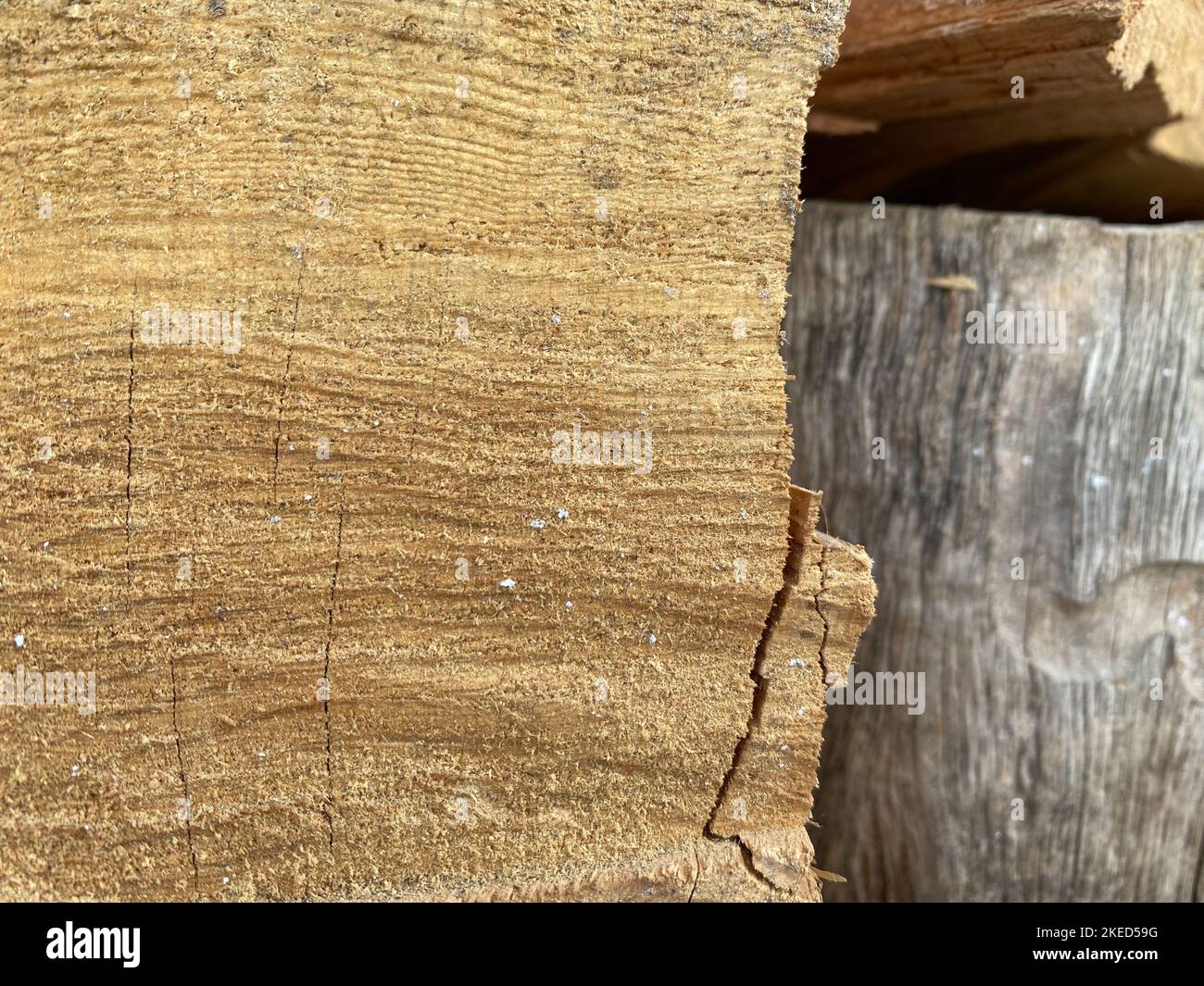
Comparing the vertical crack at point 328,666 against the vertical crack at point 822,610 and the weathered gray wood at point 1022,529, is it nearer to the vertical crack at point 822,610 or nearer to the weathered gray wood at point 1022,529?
the vertical crack at point 822,610

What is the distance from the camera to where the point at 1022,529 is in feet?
5.98

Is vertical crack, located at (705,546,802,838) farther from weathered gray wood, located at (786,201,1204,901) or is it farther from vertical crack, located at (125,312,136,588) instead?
vertical crack, located at (125,312,136,588)

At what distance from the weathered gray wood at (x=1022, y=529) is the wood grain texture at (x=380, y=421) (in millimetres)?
696

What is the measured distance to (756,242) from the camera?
123cm

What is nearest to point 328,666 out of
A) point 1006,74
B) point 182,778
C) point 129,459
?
point 182,778

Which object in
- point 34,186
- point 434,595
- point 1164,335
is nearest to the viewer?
point 34,186

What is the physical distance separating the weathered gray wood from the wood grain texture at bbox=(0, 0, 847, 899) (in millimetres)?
696

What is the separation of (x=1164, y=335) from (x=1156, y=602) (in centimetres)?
49

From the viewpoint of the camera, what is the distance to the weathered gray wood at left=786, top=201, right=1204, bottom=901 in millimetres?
1803

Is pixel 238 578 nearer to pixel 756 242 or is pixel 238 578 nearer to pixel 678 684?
pixel 678 684

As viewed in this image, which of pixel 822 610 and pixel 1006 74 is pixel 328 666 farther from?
pixel 1006 74

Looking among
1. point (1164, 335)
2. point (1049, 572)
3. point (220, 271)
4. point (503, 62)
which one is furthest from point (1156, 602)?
point (220, 271)

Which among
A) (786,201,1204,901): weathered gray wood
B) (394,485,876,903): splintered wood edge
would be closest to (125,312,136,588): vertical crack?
(394,485,876,903): splintered wood edge

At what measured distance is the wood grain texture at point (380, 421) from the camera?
114 cm
